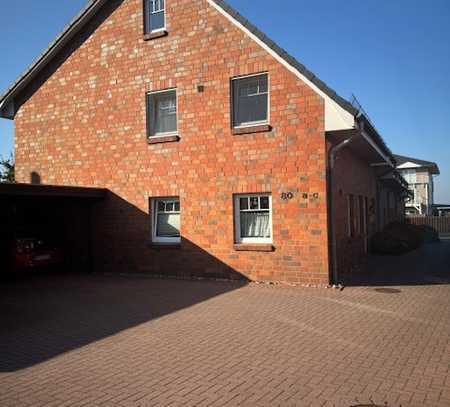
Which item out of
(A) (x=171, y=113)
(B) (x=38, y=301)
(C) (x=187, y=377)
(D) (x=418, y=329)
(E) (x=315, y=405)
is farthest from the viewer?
(A) (x=171, y=113)

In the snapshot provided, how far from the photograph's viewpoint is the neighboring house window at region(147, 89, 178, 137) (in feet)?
43.3

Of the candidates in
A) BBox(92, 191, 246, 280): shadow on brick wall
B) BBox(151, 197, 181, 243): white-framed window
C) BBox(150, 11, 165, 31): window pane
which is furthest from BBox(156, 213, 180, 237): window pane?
BBox(150, 11, 165, 31): window pane

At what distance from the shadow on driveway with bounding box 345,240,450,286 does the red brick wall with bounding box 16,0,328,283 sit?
1998 millimetres

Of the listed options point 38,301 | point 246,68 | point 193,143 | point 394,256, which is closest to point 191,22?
point 246,68

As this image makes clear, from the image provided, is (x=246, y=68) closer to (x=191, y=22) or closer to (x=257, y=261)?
(x=191, y=22)

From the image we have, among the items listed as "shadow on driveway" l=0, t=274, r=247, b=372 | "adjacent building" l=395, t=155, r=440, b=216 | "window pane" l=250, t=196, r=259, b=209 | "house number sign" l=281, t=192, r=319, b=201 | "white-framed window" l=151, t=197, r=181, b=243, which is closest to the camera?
"shadow on driveway" l=0, t=274, r=247, b=372

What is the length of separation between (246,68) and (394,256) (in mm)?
10459

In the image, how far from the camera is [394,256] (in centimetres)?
1767

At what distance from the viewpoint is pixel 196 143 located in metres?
12.4

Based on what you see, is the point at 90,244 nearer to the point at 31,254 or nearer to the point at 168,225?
the point at 31,254

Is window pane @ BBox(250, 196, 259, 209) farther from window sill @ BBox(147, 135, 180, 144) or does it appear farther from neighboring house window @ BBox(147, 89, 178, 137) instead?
neighboring house window @ BBox(147, 89, 178, 137)

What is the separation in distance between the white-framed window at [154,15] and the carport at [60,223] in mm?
5325

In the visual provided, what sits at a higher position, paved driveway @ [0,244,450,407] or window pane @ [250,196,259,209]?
window pane @ [250,196,259,209]

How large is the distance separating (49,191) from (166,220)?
3.43m
